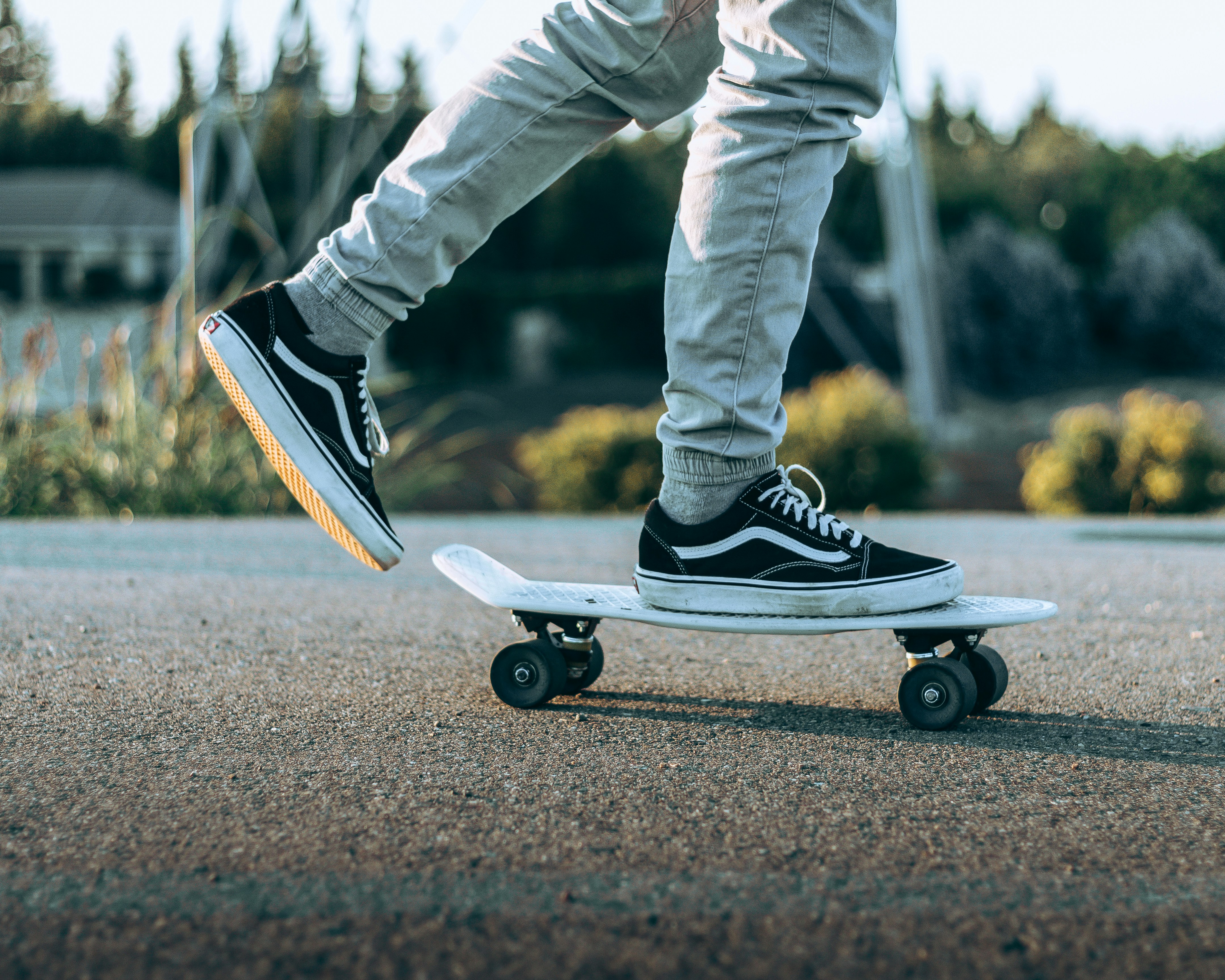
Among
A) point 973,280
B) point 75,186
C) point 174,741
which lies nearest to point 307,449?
point 174,741

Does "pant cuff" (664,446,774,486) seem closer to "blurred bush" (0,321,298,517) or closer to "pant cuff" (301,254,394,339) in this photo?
"pant cuff" (301,254,394,339)

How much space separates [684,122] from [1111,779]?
26.6 meters

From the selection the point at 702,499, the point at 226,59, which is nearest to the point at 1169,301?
the point at 226,59

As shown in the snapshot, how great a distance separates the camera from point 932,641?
1525 mm

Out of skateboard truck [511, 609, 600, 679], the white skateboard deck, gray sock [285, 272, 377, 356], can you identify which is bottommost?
skateboard truck [511, 609, 600, 679]

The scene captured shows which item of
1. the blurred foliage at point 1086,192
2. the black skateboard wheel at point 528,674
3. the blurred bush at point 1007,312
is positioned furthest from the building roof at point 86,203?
the black skateboard wheel at point 528,674

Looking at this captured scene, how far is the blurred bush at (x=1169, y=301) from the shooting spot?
23062mm

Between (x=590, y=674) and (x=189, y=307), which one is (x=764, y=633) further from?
(x=189, y=307)

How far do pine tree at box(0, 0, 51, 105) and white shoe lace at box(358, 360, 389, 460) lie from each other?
45075 mm

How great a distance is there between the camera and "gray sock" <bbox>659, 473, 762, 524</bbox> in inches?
61.1

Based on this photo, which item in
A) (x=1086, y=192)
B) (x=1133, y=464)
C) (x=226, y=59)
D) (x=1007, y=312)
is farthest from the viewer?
(x=1086, y=192)

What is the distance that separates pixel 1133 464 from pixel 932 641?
7.29 metres

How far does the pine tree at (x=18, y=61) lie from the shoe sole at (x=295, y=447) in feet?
148

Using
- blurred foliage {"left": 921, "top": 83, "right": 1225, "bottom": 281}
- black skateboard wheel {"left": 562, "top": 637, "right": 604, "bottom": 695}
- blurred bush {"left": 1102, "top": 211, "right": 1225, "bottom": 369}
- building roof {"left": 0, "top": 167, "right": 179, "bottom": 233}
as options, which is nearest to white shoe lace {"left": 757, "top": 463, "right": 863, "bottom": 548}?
black skateboard wheel {"left": 562, "top": 637, "right": 604, "bottom": 695}
